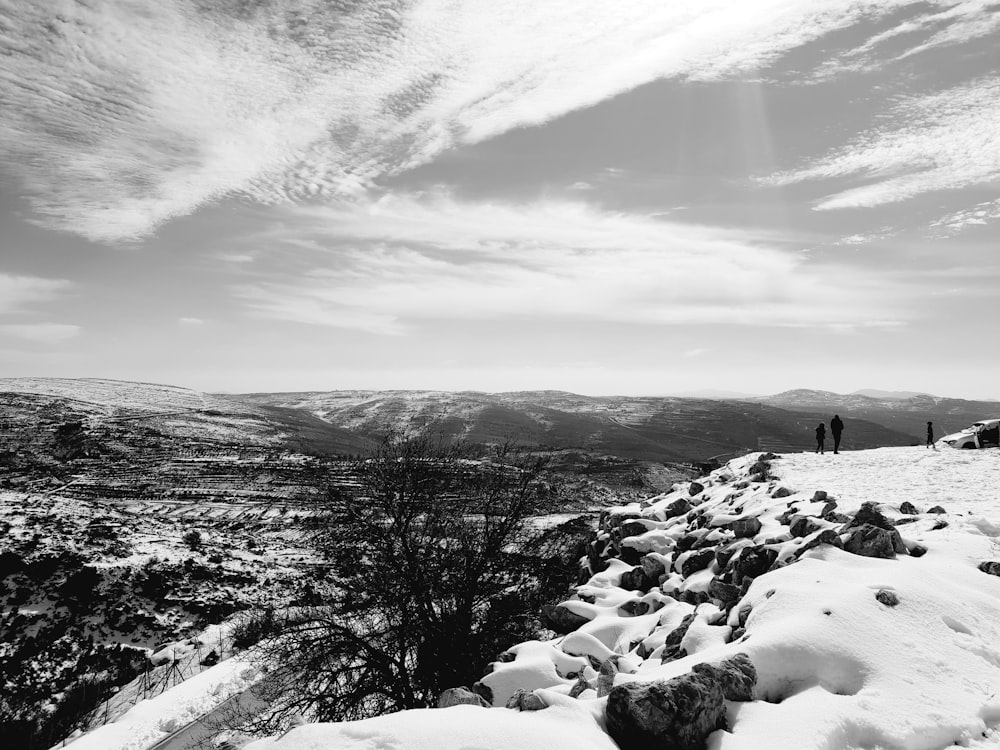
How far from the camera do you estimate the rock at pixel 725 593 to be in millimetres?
9070

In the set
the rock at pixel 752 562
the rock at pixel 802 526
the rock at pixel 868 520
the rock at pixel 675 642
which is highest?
the rock at pixel 868 520

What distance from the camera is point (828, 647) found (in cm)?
604

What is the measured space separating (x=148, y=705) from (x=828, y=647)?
18911 mm

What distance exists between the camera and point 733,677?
562cm

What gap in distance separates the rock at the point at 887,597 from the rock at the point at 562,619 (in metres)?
6.06

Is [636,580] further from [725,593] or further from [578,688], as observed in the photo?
[578,688]

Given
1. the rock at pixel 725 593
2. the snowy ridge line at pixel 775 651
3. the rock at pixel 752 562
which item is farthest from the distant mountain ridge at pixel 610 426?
the rock at pixel 725 593

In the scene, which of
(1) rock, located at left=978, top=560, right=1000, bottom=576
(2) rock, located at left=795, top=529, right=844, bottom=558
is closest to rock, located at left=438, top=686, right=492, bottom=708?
(2) rock, located at left=795, top=529, right=844, bottom=558

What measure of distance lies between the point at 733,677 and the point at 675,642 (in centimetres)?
300

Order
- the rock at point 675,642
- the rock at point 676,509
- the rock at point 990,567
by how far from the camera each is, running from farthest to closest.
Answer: the rock at point 676,509, the rock at point 990,567, the rock at point 675,642

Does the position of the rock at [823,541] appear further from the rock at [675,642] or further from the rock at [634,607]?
the rock at [634,607]

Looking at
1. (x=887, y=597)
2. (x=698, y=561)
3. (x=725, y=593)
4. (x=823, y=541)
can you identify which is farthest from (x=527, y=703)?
(x=698, y=561)

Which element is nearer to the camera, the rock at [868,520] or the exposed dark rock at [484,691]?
the exposed dark rock at [484,691]

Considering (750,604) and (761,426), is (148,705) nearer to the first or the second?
(750,604)
